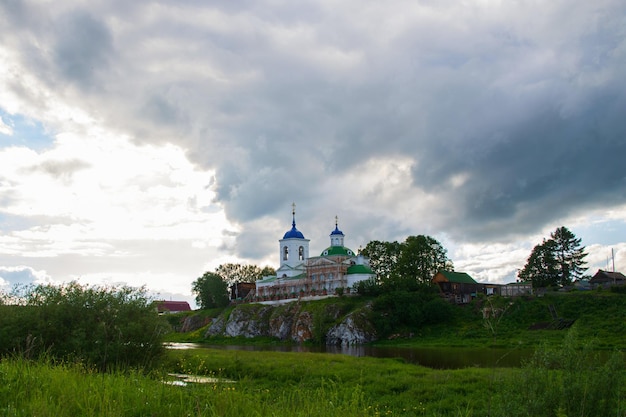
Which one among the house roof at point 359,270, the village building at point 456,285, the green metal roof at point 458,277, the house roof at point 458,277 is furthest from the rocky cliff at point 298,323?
the green metal roof at point 458,277

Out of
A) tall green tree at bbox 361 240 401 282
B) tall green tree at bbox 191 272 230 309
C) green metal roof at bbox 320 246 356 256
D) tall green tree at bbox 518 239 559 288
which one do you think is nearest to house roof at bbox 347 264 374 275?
green metal roof at bbox 320 246 356 256

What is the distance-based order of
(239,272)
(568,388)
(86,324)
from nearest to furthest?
1. (568,388)
2. (86,324)
3. (239,272)

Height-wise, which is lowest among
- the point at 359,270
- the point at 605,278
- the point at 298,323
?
the point at 298,323

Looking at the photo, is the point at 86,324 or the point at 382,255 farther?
the point at 382,255

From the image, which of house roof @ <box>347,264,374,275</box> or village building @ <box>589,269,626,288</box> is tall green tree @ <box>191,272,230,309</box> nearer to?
house roof @ <box>347,264,374,275</box>

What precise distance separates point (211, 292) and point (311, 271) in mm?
31125

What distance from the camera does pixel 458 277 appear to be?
9838 centimetres

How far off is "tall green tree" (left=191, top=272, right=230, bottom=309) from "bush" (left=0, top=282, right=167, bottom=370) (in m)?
93.6

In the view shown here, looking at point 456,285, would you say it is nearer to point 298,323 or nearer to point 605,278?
point 605,278

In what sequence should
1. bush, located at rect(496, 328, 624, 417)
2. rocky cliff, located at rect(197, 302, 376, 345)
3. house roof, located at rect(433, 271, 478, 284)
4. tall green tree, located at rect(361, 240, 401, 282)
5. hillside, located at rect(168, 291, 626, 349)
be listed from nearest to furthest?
bush, located at rect(496, 328, 624, 417) → hillside, located at rect(168, 291, 626, 349) → rocky cliff, located at rect(197, 302, 376, 345) → house roof, located at rect(433, 271, 478, 284) → tall green tree, located at rect(361, 240, 401, 282)

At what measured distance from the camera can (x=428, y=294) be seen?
277ft

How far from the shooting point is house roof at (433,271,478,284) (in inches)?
3792

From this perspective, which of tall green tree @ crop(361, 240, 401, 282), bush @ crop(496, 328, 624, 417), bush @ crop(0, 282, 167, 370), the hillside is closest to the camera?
Answer: bush @ crop(496, 328, 624, 417)

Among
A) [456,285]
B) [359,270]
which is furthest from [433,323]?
[359,270]
